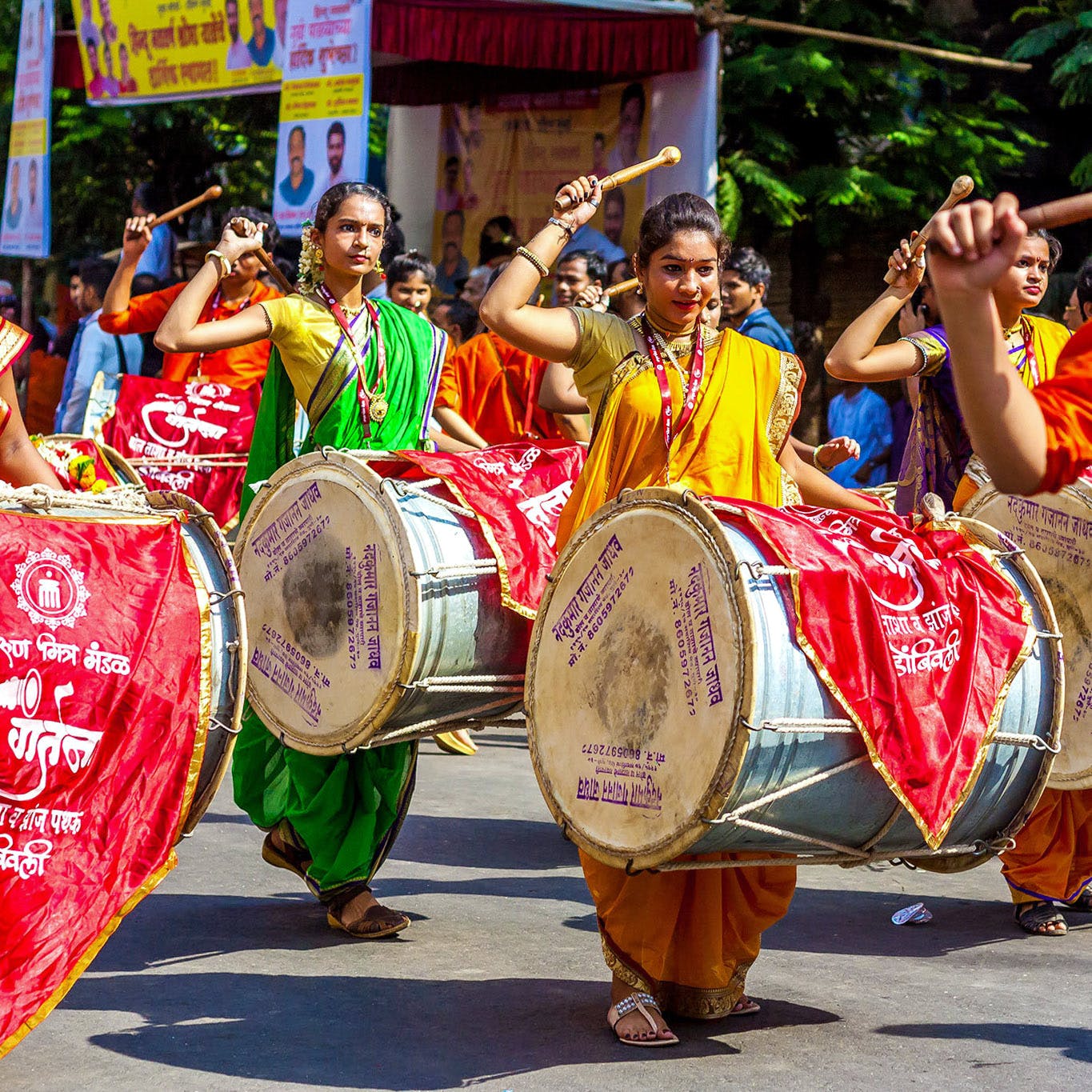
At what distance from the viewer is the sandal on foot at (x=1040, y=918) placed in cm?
487

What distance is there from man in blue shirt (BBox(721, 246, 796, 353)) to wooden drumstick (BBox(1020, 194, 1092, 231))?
→ 4.89 m

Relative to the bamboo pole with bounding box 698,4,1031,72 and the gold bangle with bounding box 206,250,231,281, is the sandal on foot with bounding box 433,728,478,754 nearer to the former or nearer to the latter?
the gold bangle with bounding box 206,250,231,281

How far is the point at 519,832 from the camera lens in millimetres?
6094

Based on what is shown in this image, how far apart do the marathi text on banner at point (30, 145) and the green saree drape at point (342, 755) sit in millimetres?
9505

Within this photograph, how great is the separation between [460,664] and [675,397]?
38.5 inches

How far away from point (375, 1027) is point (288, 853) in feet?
3.95

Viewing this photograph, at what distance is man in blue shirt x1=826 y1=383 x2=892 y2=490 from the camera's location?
9633 millimetres

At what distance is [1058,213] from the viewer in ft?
7.94

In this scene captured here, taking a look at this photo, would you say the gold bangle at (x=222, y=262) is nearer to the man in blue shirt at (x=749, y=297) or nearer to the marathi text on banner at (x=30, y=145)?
the man in blue shirt at (x=749, y=297)

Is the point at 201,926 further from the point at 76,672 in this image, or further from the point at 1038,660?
the point at 1038,660

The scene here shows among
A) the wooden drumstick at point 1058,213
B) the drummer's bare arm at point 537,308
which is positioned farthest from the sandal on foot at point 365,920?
the wooden drumstick at point 1058,213

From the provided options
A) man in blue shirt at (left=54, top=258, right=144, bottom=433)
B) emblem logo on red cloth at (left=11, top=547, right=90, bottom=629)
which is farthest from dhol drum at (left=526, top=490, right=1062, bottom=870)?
man in blue shirt at (left=54, top=258, right=144, bottom=433)

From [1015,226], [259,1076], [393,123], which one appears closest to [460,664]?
[259,1076]

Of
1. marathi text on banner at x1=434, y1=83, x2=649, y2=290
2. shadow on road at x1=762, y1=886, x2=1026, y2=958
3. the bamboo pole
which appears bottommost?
shadow on road at x1=762, y1=886, x2=1026, y2=958
